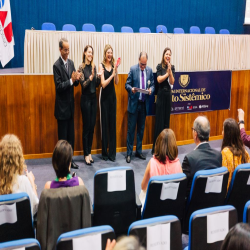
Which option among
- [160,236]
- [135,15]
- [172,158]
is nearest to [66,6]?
[135,15]

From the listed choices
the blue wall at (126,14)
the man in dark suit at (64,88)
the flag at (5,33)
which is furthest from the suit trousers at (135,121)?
the blue wall at (126,14)

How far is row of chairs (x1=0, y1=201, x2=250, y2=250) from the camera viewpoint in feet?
4.99

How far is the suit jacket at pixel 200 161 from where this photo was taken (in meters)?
2.63

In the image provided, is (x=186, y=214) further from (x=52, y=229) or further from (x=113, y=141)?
(x=113, y=141)

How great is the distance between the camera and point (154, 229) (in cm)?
167

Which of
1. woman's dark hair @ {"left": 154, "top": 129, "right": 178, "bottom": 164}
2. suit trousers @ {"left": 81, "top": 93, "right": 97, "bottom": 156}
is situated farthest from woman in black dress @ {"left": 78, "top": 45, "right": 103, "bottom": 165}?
woman's dark hair @ {"left": 154, "top": 129, "right": 178, "bottom": 164}

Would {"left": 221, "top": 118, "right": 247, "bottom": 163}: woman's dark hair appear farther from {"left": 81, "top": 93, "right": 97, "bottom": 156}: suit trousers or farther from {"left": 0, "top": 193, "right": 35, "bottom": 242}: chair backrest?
{"left": 81, "top": 93, "right": 97, "bottom": 156}: suit trousers

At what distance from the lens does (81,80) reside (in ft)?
14.6

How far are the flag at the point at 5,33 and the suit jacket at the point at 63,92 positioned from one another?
414 centimetres

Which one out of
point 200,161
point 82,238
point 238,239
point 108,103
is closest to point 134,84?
point 108,103

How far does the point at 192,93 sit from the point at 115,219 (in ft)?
11.7

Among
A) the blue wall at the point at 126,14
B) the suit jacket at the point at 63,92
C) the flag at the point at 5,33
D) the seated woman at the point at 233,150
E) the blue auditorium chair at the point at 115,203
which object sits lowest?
the blue auditorium chair at the point at 115,203

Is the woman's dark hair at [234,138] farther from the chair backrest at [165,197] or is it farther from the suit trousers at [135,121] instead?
A: the suit trousers at [135,121]

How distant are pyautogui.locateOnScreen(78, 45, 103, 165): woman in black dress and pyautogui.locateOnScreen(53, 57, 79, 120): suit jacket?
0.20m
